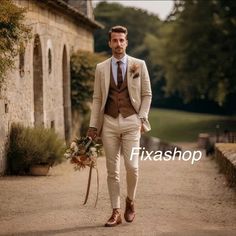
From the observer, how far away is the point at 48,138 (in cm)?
1406

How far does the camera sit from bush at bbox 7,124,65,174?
13.5 m

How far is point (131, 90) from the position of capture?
739 centimetres

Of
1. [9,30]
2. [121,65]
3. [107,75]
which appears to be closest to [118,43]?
[121,65]

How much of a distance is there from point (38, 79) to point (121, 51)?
33.8 feet

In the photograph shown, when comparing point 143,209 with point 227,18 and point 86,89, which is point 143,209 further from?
point 227,18

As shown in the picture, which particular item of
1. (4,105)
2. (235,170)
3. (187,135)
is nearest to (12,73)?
(4,105)

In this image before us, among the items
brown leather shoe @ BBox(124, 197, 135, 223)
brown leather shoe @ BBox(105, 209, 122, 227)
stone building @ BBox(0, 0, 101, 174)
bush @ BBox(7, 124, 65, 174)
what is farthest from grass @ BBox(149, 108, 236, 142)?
brown leather shoe @ BBox(105, 209, 122, 227)

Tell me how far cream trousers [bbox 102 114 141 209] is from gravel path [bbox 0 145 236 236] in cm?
49

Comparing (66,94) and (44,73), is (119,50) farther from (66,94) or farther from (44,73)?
(66,94)

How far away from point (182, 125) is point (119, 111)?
3858 cm

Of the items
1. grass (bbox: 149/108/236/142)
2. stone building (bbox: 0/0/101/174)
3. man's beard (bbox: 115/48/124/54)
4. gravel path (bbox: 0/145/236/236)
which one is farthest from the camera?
grass (bbox: 149/108/236/142)

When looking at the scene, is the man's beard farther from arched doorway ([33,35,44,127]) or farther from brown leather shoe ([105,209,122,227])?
arched doorway ([33,35,44,127])

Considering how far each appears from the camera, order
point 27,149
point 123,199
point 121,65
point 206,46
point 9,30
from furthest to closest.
→ point 206,46 → point 27,149 → point 9,30 → point 123,199 → point 121,65

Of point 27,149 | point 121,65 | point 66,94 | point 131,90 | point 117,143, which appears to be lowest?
point 27,149
